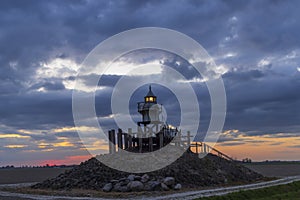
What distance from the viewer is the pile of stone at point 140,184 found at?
33594 millimetres

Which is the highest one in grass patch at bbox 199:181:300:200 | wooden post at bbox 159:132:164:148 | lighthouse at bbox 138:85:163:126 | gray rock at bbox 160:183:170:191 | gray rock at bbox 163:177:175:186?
lighthouse at bbox 138:85:163:126

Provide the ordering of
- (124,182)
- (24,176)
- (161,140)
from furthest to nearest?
(24,176), (161,140), (124,182)

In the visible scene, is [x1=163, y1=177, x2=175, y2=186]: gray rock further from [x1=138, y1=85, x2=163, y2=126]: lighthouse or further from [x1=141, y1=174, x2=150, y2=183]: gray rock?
[x1=138, y1=85, x2=163, y2=126]: lighthouse

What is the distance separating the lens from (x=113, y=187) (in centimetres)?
3459

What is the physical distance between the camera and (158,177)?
3581cm

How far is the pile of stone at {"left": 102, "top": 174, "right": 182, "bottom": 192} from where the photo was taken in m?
33.6

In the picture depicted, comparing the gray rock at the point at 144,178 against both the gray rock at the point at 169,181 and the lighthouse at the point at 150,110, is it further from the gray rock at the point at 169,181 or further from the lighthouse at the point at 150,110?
the lighthouse at the point at 150,110

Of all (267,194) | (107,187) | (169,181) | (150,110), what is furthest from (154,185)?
(150,110)

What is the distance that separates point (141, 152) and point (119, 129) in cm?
348

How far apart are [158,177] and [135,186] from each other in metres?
2.85

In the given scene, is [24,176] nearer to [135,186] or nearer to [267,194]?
[135,186]

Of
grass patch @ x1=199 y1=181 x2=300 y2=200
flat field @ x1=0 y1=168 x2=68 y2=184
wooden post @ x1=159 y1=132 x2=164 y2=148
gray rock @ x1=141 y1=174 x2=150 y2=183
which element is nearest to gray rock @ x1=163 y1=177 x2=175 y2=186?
gray rock @ x1=141 y1=174 x2=150 y2=183

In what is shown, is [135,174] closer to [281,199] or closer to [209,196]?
[209,196]

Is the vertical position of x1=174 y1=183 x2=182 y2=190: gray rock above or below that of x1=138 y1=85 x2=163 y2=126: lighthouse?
below
